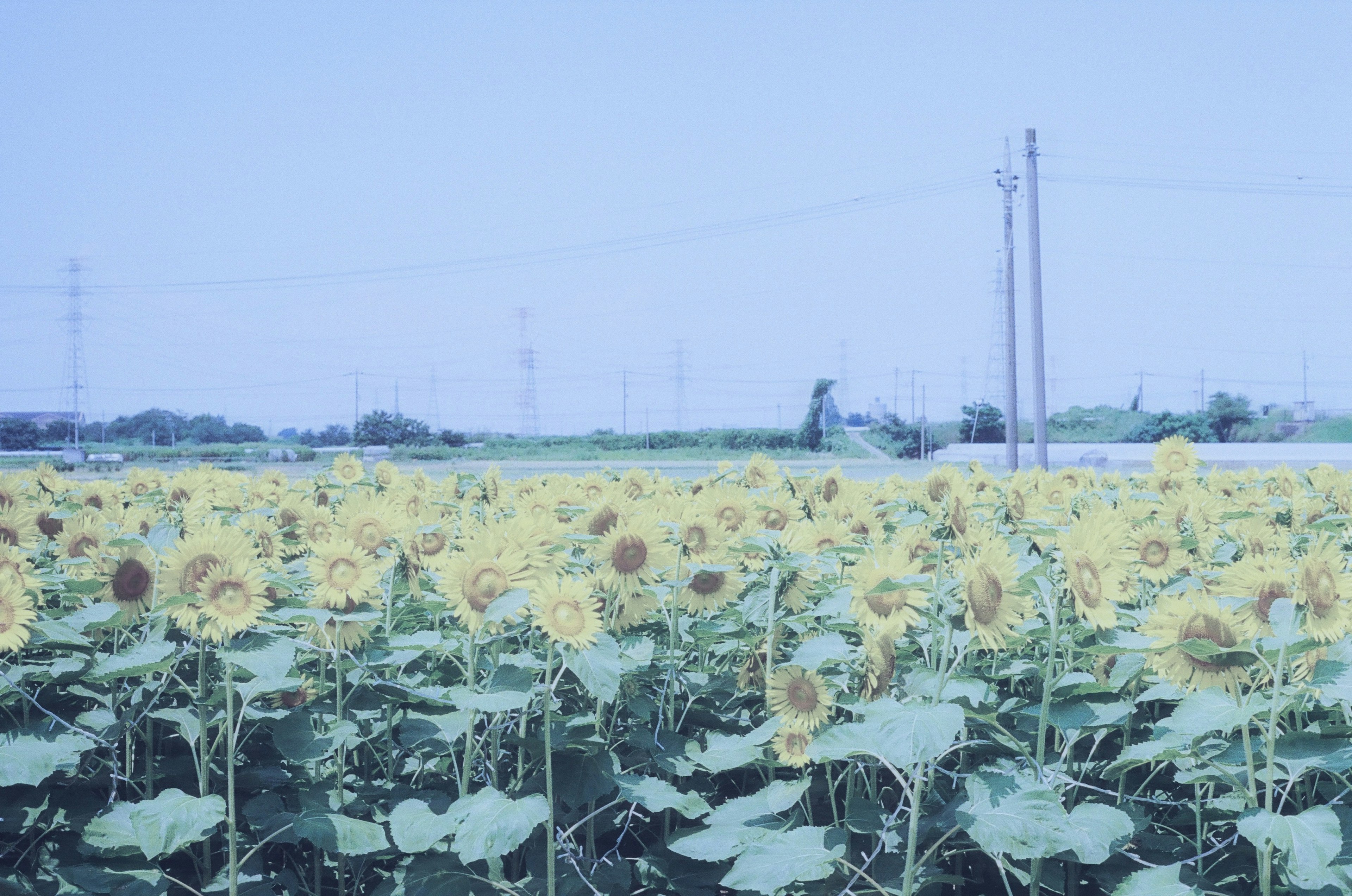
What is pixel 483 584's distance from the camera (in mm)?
2705

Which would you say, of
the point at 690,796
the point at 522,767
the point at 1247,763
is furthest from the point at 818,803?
the point at 1247,763

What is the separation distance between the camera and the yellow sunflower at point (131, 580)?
309 cm

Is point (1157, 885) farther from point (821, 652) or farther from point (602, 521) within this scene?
point (602, 521)

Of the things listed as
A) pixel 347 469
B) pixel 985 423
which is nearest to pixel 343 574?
pixel 347 469

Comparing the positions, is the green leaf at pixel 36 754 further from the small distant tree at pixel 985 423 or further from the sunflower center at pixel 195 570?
the small distant tree at pixel 985 423

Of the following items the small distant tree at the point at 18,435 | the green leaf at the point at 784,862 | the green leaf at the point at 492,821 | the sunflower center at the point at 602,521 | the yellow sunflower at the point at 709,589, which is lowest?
the green leaf at the point at 784,862

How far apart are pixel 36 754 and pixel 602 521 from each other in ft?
5.74

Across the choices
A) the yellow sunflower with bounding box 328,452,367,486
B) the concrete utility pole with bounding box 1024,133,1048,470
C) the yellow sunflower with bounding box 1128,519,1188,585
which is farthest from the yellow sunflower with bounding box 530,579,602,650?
the concrete utility pole with bounding box 1024,133,1048,470

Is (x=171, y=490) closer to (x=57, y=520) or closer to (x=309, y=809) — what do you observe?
(x=57, y=520)

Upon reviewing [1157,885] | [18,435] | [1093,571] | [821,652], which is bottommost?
[1157,885]

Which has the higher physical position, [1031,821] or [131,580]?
[131,580]

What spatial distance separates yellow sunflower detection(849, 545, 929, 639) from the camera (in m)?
2.69

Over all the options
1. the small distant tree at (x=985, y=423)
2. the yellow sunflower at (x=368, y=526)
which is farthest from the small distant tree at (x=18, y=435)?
the yellow sunflower at (x=368, y=526)

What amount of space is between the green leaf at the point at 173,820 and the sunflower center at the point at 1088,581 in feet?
7.68
